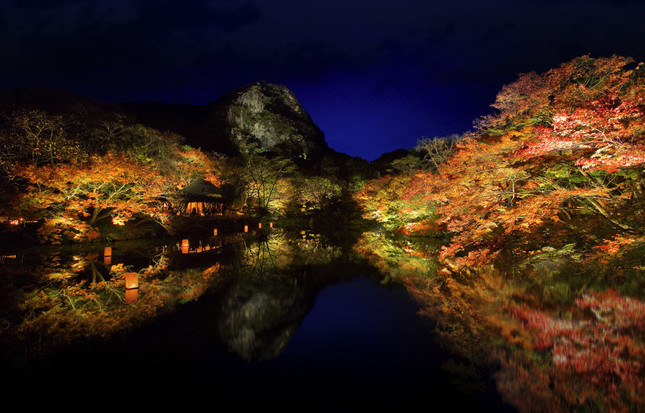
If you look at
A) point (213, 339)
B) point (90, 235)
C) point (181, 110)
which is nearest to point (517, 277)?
point (213, 339)

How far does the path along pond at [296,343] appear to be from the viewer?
3.00 metres

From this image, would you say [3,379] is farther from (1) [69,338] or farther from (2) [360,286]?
(2) [360,286]

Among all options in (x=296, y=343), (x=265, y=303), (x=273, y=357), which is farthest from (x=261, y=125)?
(x=273, y=357)

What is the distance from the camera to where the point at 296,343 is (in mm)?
4332

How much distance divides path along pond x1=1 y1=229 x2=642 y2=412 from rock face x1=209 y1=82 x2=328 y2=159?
4095 centimetres

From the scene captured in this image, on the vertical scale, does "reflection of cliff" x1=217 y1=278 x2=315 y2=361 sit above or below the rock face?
below

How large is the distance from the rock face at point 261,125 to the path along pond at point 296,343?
41.0 meters

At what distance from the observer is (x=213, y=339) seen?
4.21 m

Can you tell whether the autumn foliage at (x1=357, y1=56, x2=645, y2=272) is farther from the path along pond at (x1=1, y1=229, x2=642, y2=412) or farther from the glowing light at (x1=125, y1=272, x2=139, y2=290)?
the glowing light at (x1=125, y1=272, x2=139, y2=290)

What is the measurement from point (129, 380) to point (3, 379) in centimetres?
130

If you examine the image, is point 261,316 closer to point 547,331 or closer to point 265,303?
point 265,303

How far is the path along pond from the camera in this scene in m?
3.00

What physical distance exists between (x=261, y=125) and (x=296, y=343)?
4850cm

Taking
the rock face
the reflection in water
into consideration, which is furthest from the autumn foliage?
the rock face
